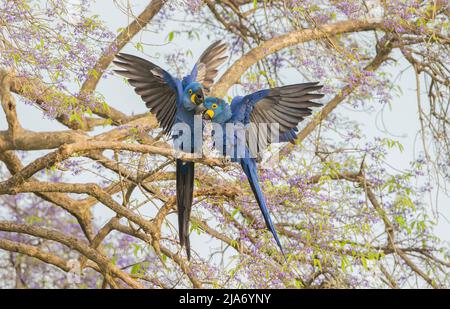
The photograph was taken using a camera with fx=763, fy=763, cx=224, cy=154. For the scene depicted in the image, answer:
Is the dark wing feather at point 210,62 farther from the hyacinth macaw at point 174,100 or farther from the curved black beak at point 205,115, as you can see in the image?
the curved black beak at point 205,115

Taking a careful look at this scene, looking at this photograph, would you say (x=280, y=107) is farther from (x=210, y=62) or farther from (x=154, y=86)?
(x=210, y=62)

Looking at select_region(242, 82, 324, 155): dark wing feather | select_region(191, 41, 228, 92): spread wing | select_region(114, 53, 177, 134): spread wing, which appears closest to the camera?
select_region(242, 82, 324, 155): dark wing feather

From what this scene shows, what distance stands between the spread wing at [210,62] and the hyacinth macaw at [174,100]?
26 centimetres

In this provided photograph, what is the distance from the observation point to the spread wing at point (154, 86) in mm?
3523

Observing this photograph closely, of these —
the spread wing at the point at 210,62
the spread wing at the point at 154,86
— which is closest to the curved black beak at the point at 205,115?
the spread wing at the point at 154,86

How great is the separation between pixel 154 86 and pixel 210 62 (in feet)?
1.87

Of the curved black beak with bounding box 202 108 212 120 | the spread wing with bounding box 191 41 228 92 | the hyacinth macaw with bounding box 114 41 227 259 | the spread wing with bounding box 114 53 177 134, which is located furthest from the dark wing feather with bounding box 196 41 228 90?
the curved black beak with bounding box 202 108 212 120

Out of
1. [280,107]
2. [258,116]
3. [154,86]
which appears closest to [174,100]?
[154,86]

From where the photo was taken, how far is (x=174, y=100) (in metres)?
3.65

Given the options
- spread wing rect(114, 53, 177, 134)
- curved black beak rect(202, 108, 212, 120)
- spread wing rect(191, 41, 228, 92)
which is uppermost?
spread wing rect(191, 41, 228, 92)

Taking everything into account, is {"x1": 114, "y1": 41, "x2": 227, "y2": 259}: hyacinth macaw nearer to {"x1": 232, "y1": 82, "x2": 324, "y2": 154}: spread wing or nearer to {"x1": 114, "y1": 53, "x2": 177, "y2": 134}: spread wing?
{"x1": 114, "y1": 53, "x2": 177, "y2": 134}: spread wing

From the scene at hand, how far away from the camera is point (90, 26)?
143 inches

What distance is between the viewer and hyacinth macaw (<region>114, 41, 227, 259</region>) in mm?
3436
